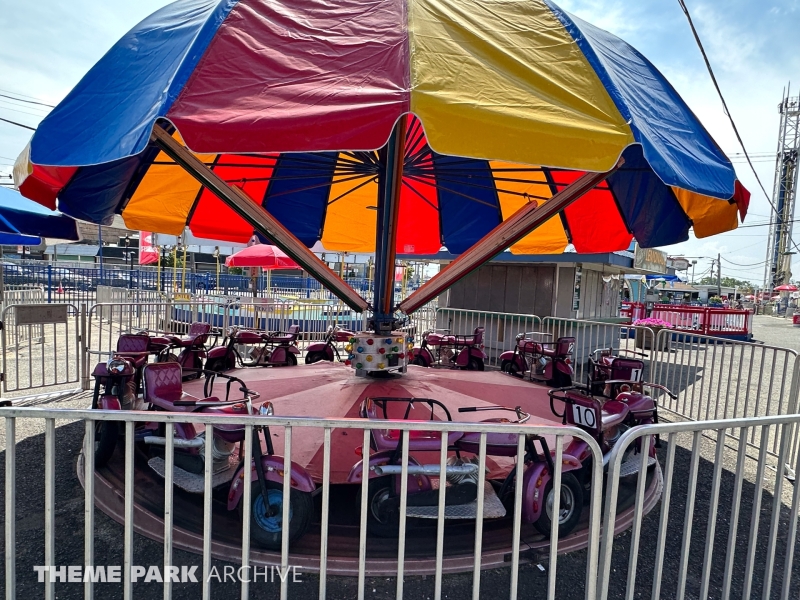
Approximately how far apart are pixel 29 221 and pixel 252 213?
3.96m

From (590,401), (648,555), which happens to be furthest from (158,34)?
(648,555)

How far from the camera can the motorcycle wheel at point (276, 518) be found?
10.3 ft

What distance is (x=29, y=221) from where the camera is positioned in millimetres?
6262

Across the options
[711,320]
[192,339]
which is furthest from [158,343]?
[711,320]

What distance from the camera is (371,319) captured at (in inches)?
230

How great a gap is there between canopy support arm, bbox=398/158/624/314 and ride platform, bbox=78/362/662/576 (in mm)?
1186

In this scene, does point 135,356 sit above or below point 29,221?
below

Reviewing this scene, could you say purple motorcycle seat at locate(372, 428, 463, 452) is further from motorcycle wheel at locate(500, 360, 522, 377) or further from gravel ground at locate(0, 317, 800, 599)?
motorcycle wheel at locate(500, 360, 522, 377)

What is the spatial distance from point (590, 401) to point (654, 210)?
331 centimetres

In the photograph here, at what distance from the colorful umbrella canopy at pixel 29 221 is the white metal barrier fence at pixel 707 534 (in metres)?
7.28

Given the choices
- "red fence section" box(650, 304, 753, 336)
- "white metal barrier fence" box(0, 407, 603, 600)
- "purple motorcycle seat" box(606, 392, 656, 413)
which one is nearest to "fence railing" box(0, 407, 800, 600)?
"white metal barrier fence" box(0, 407, 603, 600)

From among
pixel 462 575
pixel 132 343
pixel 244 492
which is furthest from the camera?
pixel 132 343

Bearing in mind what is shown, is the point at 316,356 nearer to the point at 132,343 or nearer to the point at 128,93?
the point at 132,343

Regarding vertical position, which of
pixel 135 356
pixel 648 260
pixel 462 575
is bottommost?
pixel 462 575
